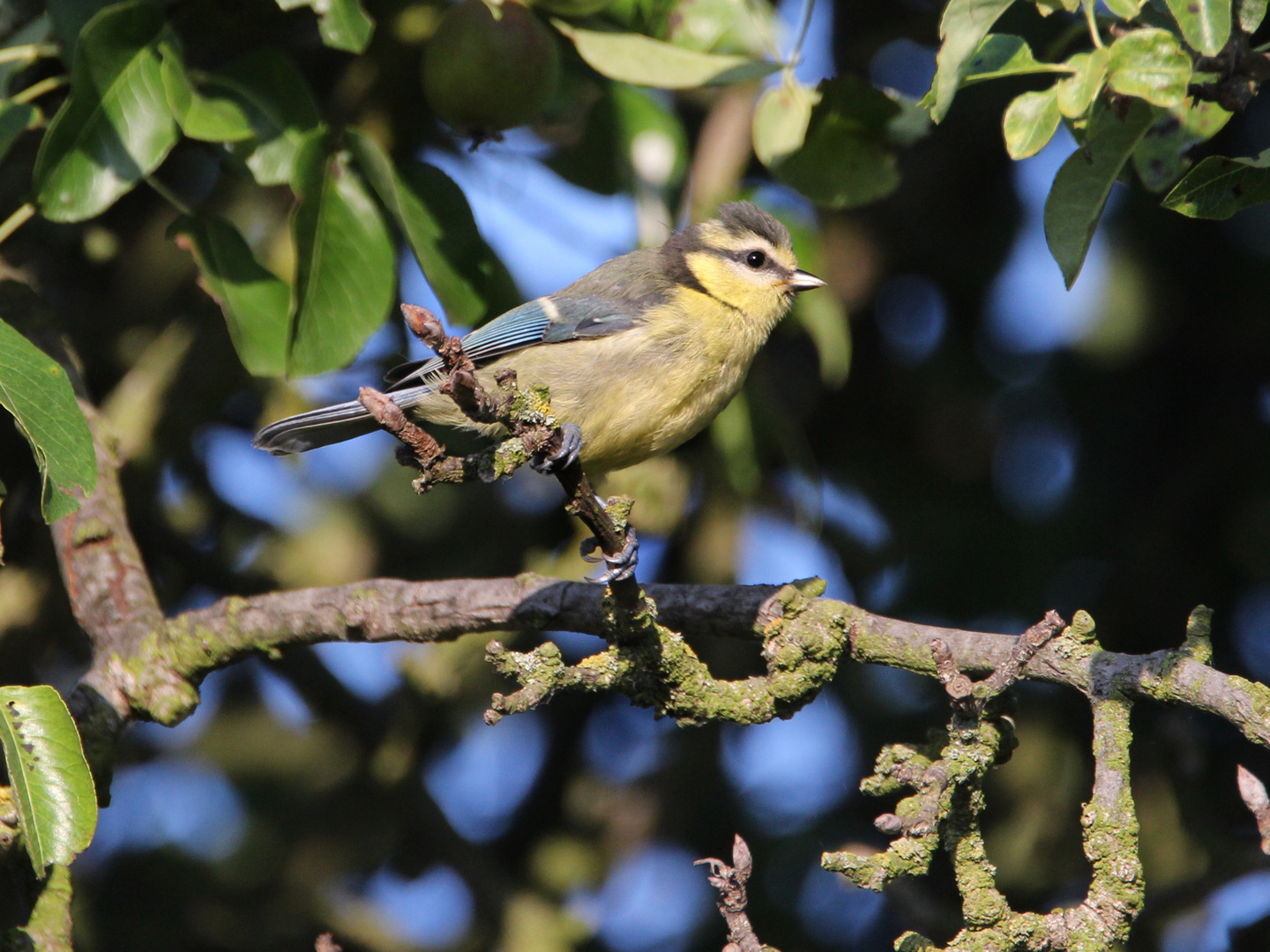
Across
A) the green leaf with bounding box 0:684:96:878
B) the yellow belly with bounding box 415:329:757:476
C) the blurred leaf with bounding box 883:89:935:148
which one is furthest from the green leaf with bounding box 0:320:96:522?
the blurred leaf with bounding box 883:89:935:148

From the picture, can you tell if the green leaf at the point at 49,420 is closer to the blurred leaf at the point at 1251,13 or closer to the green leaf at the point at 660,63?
the green leaf at the point at 660,63

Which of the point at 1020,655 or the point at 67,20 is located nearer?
the point at 1020,655

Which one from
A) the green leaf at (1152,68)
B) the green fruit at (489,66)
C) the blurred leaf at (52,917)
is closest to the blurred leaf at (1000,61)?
the green leaf at (1152,68)

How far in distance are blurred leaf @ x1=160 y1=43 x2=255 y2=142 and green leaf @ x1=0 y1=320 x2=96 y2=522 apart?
773 mm

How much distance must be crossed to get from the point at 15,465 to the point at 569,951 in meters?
2.19

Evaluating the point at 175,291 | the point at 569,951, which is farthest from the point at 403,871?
the point at 175,291

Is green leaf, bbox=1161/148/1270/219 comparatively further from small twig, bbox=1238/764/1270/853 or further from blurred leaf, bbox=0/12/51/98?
blurred leaf, bbox=0/12/51/98

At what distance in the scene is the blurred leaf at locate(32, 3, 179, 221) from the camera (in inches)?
101

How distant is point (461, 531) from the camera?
14.3 ft

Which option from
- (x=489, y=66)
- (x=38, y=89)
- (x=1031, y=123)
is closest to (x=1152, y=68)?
(x=1031, y=123)

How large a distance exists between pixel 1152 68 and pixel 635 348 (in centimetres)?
171

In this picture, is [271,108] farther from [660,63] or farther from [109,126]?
[660,63]

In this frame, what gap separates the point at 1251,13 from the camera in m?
2.00

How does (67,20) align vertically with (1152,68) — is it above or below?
below
